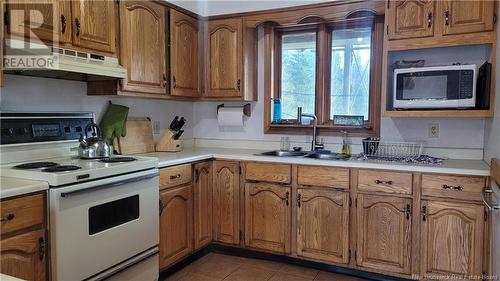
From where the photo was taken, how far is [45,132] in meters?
2.39

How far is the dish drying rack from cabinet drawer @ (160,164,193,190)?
136 centimetres

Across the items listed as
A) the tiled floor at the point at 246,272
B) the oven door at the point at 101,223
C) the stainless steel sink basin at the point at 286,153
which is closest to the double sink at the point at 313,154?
the stainless steel sink basin at the point at 286,153

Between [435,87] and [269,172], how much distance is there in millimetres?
1301

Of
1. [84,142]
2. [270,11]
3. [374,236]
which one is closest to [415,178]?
[374,236]

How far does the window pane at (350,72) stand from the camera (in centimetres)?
318

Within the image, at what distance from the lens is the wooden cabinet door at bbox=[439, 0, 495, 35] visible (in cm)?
242

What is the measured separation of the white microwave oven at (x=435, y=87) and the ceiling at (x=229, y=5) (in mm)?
1006

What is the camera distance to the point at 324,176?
273 cm

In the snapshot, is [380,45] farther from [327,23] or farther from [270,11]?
[270,11]

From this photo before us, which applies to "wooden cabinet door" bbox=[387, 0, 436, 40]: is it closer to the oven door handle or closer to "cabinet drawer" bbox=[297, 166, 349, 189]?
"cabinet drawer" bbox=[297, 166, 349, 189]

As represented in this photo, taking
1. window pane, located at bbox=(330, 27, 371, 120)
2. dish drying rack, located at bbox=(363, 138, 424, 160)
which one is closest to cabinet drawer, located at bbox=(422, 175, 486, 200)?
dish drying rack, located at bbox=(363, 138, 424, 160)

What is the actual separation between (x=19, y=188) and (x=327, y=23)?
2588 millimetres

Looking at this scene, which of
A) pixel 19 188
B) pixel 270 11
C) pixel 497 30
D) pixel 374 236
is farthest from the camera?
pixel 270 11

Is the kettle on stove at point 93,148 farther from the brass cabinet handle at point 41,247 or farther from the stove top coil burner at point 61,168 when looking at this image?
the brass cabinet handle at point 41,247
